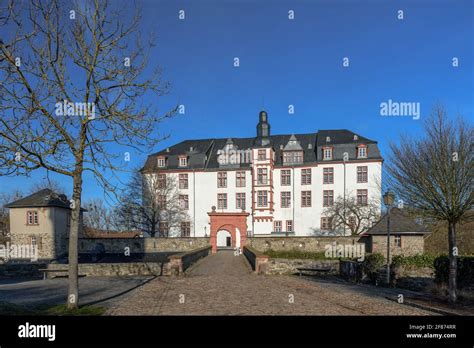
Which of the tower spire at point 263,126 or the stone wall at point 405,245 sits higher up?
the tower spire at point 263,126

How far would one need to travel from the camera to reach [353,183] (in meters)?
43.1

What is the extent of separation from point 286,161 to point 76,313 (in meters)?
39.3

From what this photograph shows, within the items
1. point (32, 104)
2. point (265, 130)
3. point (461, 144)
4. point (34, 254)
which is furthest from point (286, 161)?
point (32, 104)

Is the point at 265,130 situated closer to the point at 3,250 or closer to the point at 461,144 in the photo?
the point at 3,250

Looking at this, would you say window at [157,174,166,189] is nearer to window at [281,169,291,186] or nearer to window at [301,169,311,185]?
window at [281,169,291,186]

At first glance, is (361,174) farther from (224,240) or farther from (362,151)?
(224,240)

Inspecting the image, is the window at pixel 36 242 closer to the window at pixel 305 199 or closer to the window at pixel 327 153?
the window at pixel 305 199

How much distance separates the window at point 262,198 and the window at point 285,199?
2.08 m

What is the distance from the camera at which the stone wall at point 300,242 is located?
3259 centimetres

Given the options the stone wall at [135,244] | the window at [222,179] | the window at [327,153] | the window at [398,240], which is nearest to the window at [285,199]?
the window at [327,153]

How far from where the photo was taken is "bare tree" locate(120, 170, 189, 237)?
41594mm

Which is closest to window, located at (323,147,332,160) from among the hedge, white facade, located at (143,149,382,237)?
white facade, located at (143,149,382,237)

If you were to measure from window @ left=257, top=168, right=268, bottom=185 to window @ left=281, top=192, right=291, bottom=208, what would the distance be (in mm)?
2719

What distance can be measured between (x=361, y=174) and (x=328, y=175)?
144 inches
